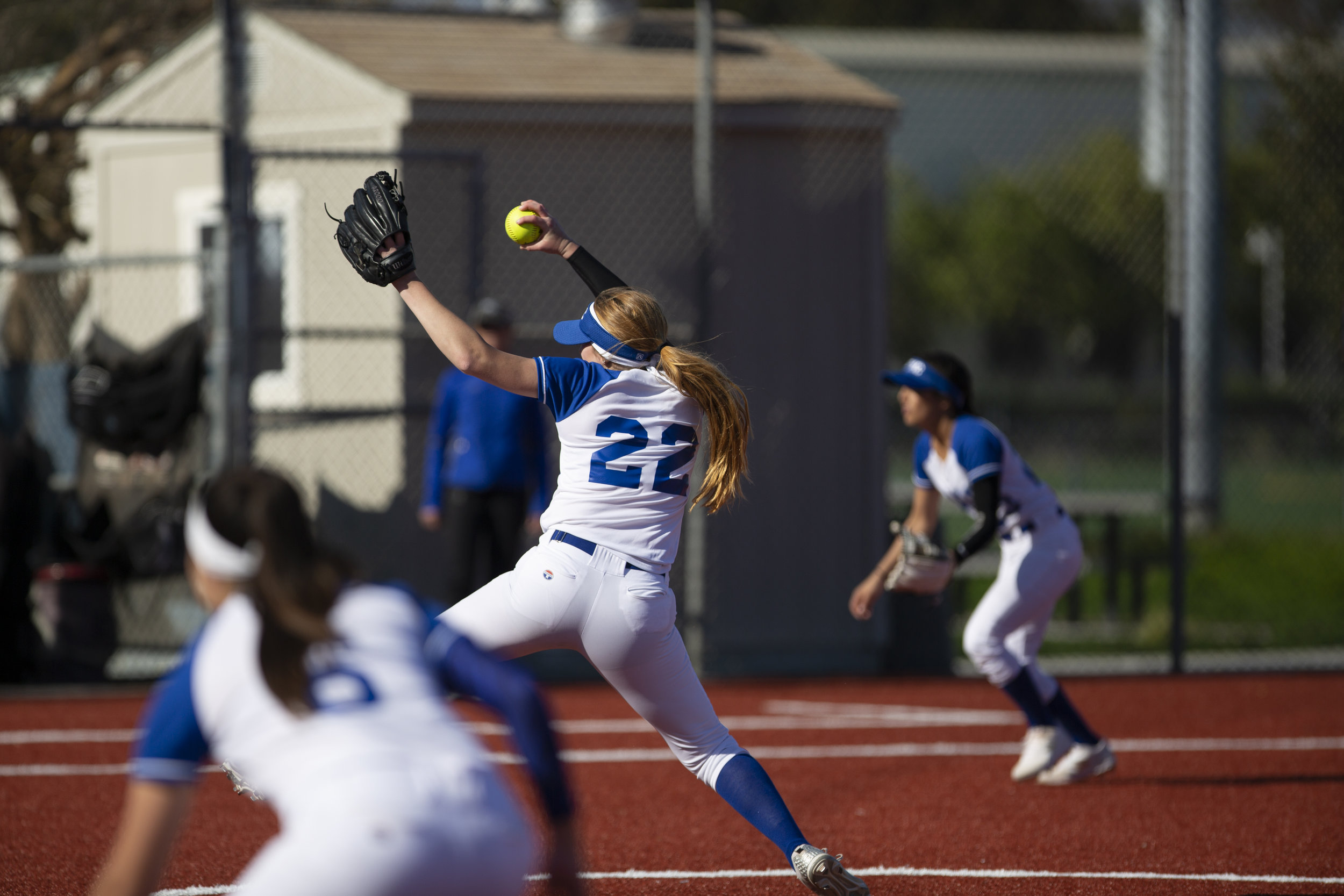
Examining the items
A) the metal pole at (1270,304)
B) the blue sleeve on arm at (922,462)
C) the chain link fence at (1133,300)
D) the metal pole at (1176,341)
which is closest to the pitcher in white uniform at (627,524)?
the blue sleeve on arm at (922,462)

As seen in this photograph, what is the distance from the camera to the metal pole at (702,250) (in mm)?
9695

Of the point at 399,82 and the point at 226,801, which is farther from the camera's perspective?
the point at 399,82

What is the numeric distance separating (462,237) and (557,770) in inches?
294

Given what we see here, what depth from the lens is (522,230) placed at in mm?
4918

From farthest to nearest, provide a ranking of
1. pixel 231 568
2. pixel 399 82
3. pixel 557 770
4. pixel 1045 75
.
A: pixel 1045 75
pixel 399 82
pixel 557 770
pixel 231 568

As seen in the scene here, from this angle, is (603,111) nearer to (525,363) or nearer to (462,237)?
(462,237)

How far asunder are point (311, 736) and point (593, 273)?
101 inches

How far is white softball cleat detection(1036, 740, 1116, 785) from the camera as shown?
6883 mm

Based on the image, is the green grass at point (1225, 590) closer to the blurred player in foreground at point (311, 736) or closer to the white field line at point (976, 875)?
the white field line at point (976, 875)

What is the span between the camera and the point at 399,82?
9.90m

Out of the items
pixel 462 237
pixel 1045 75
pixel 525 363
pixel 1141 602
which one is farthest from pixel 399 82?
pixel 1045 75

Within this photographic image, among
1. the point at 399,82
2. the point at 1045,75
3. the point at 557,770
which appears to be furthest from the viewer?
the point at 1045,75

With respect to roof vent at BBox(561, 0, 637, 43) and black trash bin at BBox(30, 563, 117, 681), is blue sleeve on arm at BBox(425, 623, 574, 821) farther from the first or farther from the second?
roof vent at BBox(561, 0, 637, 43)

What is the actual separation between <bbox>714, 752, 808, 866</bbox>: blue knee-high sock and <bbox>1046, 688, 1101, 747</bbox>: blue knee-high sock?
272 cm
